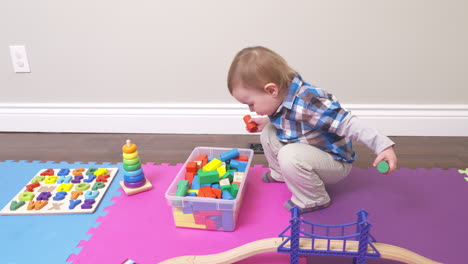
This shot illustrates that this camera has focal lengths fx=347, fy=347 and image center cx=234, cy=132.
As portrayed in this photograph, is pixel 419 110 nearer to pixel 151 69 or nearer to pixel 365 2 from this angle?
pixel 365 2

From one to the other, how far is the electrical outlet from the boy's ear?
127cm

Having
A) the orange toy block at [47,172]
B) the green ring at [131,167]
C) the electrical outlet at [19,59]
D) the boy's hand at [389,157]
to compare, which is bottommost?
the orange toy block at [47,172]

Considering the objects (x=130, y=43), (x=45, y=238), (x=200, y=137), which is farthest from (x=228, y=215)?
(x=130, y=43)

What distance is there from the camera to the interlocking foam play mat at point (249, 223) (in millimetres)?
905

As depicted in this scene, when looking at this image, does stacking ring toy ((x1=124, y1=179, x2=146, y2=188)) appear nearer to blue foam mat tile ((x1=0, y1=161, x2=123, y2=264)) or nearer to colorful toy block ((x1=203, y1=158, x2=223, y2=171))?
blue foam mat tile ((x1=0, y1=161, x2=123, y2=264))

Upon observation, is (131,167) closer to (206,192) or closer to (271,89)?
(206,192)

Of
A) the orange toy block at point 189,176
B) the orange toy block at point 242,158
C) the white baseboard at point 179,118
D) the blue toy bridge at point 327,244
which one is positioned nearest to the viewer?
the blue toy bridge at point 327,244

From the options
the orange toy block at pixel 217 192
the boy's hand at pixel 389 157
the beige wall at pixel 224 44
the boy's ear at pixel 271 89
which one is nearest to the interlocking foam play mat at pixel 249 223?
the orange toy block at pixel 217 192

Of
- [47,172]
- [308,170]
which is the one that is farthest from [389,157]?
[47,172]

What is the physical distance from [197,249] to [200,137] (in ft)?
2.44

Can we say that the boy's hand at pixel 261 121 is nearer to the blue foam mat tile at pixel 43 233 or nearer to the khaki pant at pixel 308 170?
the khaki pant at pixel 308 170

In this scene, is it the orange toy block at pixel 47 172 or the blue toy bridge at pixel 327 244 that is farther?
the orange toy block at pixel 47 172

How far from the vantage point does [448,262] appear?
838 mm

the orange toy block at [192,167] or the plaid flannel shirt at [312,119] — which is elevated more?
the plaid flannel shirt at [312,119]
